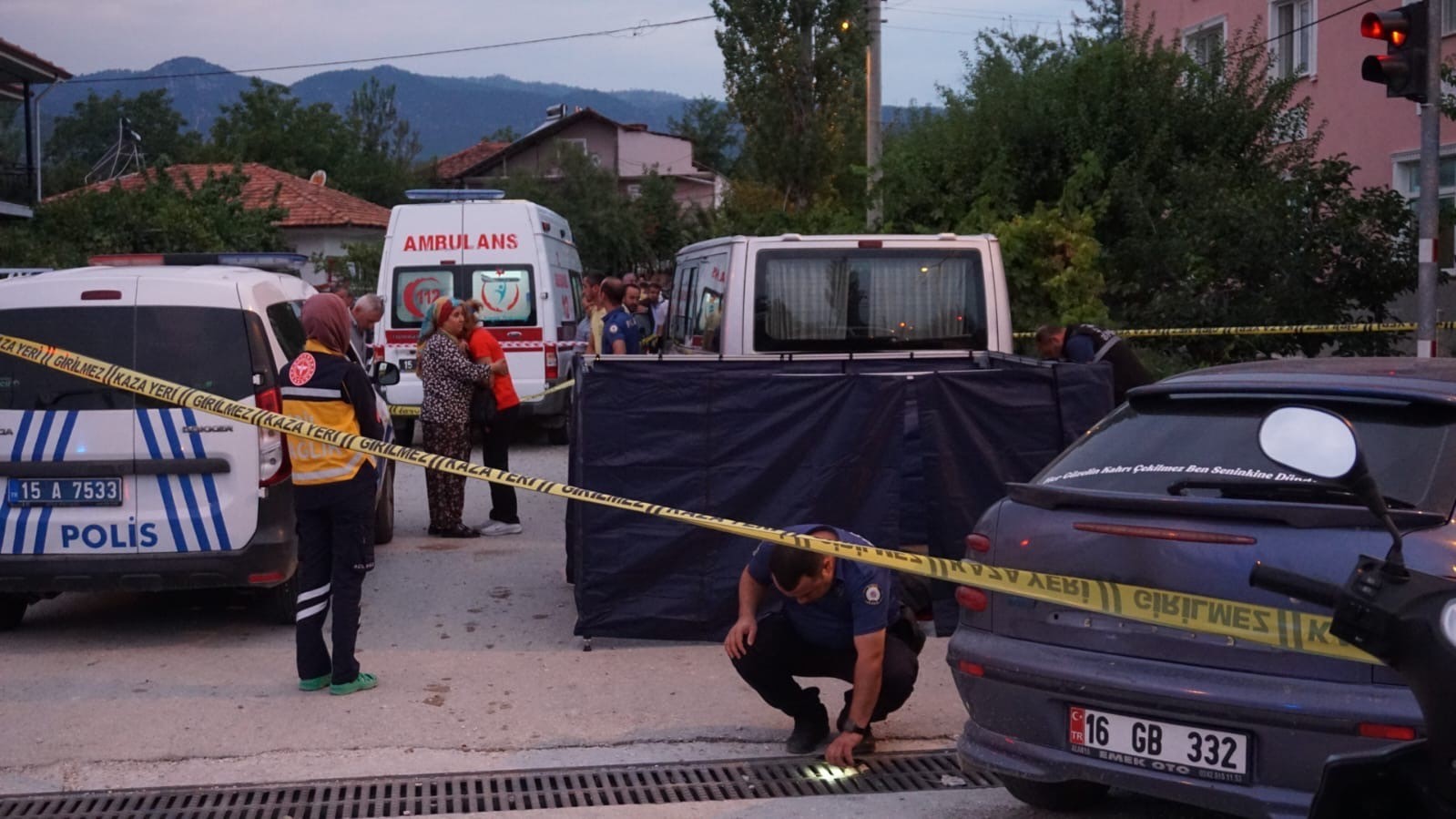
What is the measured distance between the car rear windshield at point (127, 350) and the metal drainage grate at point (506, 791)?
8.19ft

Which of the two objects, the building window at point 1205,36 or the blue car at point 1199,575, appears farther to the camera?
the building window at point 1205,36

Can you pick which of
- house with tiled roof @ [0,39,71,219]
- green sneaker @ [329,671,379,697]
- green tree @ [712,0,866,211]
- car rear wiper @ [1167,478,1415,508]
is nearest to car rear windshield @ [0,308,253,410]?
green sneaker @ [329,671,379,697]

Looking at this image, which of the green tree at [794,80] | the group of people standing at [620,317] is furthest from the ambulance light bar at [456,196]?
the green tree at [794,80]

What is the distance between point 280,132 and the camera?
7131 centimetres

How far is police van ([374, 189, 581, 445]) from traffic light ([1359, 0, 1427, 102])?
8.79 m

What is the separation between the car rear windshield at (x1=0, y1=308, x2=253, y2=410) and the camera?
7.57 meters

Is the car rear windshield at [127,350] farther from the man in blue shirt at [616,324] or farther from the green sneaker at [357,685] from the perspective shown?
the man in blue shirt at [616,324]

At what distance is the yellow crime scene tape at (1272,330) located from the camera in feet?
45.4

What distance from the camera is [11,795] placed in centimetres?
570

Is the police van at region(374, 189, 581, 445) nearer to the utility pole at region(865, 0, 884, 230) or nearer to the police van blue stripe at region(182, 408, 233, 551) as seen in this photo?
the utility pole at region(865, 0, 884, 230)

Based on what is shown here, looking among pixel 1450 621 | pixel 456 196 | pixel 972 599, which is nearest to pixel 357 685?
pixel 972 599

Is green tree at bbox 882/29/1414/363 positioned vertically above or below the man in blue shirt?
above

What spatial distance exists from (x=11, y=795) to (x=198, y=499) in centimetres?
215

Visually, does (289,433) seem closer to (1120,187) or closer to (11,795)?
(11,795)
